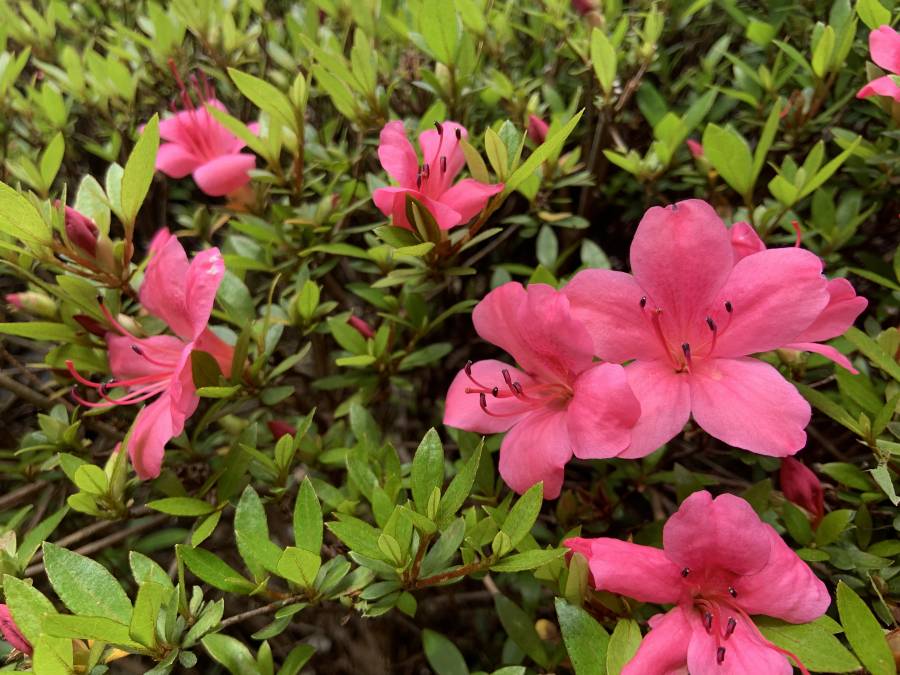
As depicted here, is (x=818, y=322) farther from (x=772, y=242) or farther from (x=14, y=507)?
(x=14, y=507)

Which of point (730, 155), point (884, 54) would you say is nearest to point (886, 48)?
point (884, 54)

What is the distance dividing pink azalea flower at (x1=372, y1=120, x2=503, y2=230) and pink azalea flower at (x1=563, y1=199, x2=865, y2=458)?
0.18m

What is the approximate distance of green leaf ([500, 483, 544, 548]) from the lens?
0.80 metres

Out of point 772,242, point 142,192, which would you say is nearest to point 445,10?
point 142,192

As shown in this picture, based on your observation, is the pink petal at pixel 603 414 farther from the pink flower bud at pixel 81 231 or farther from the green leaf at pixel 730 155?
the pink flower bud at pixel 81 231

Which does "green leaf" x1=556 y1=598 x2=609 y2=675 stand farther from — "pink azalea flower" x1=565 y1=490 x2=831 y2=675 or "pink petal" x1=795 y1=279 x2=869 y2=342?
"pink petal" x1=795 y1=279 x2=869 y2=342

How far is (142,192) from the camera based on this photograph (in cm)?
96

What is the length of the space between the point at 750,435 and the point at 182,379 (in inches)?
29.2

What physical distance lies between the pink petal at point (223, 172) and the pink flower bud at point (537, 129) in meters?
0.52

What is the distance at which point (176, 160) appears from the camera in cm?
133

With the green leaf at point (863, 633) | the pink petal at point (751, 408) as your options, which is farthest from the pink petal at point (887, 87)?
the green leaf at point (863, 633)

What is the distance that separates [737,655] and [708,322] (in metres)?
0.37

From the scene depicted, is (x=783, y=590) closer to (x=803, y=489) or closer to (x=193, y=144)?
(x=803, y=489)

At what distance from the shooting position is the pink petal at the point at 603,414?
0.77 metres
